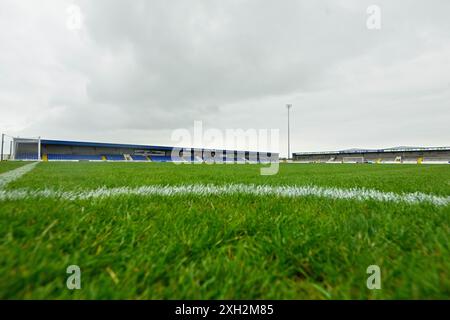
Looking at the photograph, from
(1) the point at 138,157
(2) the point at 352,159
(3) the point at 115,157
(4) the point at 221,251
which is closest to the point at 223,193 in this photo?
(4) the point at 221,251

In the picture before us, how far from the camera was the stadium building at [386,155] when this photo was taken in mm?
40844

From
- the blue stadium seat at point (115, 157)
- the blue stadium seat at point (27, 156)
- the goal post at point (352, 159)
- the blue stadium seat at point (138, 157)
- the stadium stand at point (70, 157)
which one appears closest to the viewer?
the blue stadium seat at point (27, 156)

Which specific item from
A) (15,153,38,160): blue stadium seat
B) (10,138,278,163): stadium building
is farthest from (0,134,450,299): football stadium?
(15,153,38,160): blue stadium seat

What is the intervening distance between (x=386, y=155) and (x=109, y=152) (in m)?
59.0

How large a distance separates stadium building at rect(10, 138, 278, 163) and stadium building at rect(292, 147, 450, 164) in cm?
1499

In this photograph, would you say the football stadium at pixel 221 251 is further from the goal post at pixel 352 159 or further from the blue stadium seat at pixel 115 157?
the goal post at pixel 352 159

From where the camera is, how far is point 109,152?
40.1 metres

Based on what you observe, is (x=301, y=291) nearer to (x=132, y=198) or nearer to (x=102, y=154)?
(x=132, y=198)

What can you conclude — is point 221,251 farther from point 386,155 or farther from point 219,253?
point 386,155

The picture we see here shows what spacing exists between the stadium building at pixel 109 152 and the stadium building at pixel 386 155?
14989 mm

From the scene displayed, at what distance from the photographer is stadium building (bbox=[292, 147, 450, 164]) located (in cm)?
4084

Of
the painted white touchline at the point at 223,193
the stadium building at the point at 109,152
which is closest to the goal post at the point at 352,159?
the stadium building at the point at 109,152

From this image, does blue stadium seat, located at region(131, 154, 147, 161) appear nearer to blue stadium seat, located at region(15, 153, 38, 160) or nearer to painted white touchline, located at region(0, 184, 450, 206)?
blue stadium seat, located at region(15, 153, 38, 160)

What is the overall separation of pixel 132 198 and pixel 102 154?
43.5m
